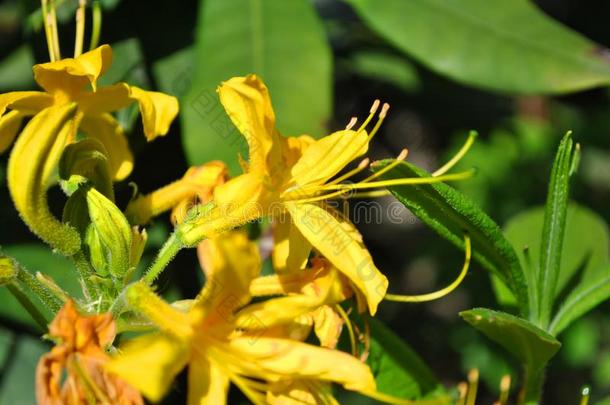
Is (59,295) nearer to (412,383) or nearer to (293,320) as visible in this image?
(293,320)

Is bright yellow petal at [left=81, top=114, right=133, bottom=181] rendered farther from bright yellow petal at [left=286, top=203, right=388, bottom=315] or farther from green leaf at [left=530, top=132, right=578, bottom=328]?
green leaf at [left=530, top=132, right=578, bottom=328]

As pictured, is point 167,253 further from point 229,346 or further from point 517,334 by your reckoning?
point 517,334

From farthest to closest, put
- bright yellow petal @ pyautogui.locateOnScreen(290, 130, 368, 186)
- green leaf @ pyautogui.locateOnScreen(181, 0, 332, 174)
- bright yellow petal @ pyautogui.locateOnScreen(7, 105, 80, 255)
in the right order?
green leaf @ pyautogui.locateOnScreen(181, 0, 332, 174) → bright yellow petal @ pyautogui.locateOnScreen(290, 130, 368, 186) → bright yellow petal @ pyautogui.locateOnScreen(7, 105, 80, 255)

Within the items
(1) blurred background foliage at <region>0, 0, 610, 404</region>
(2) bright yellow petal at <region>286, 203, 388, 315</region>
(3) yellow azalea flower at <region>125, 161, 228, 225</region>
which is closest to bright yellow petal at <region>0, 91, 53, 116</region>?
(3) yellow azalea flower at <region>125, 161, 228, 225</region>

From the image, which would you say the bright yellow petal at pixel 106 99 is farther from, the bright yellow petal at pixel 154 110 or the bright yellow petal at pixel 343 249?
the bright yellow petal at pixel 343 249

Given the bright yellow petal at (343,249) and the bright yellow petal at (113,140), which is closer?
the bright yellow petal at (343,249)

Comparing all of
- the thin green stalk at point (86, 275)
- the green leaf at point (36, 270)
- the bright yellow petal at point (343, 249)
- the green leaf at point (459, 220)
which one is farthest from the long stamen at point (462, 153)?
the green leaf at point (36, 270)
